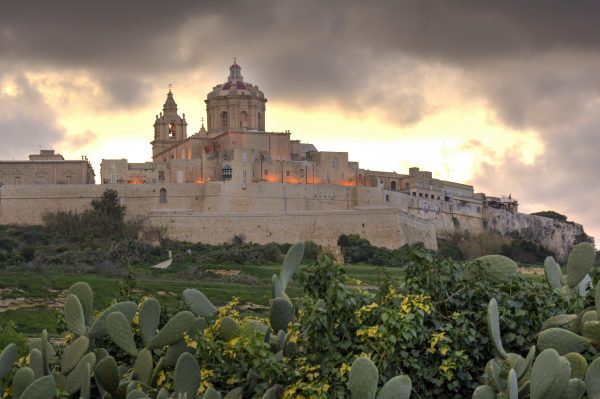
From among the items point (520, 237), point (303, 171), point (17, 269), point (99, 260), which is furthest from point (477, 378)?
point (520, 237)

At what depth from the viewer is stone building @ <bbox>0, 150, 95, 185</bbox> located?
194ft

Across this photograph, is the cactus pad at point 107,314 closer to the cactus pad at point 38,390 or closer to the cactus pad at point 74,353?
the cactus pad at point 74,353

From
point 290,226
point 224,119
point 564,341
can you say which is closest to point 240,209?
point 290,226

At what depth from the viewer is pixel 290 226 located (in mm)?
57375

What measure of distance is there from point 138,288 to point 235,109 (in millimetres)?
32348

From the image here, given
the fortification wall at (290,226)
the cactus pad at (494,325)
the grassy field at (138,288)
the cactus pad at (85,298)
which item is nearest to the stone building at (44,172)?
the fortification wall at (290,226)

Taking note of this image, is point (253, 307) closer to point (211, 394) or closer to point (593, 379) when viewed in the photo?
point (211, 394)

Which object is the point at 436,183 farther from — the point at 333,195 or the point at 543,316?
the point at 543,316

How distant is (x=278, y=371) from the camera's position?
9.62 metres

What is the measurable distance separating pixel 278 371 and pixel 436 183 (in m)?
61.4

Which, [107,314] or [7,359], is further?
[107,314]

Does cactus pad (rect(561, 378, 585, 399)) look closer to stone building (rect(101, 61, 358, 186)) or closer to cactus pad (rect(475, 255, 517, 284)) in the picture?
cactus pad (rect(475, 255, 517, 284))

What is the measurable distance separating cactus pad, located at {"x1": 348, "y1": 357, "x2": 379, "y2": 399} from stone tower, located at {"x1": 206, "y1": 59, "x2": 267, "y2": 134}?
55483 millimetres

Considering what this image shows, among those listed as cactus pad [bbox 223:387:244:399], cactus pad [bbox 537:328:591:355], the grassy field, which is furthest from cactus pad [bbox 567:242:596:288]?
the grassy field
